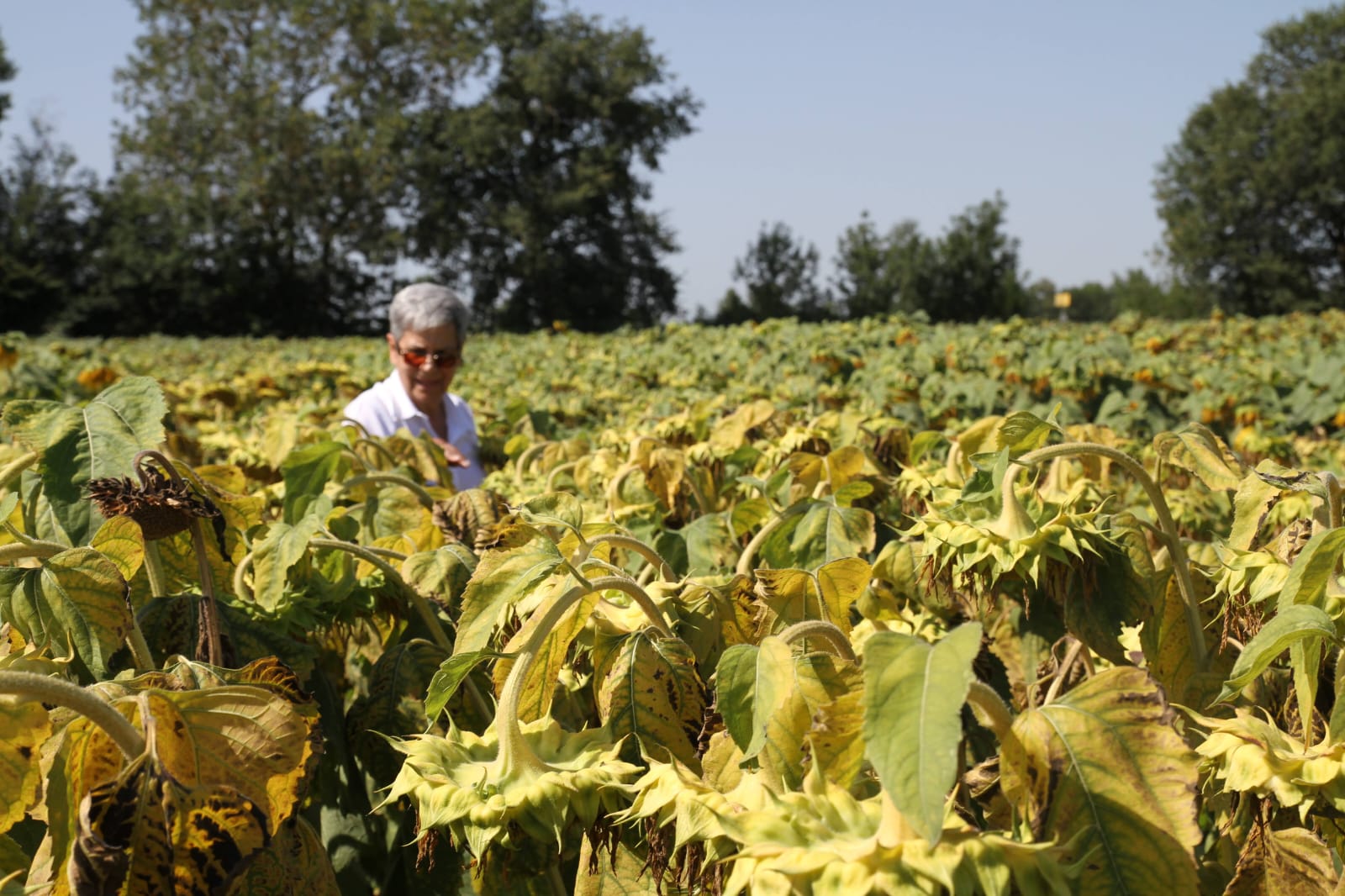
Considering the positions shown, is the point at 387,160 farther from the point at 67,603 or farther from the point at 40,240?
the point at 67,603

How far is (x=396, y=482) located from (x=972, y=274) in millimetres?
35824

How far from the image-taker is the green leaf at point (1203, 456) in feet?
4.20

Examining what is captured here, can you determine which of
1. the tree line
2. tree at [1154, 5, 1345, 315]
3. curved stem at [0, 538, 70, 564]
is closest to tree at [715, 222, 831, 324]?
the tree line

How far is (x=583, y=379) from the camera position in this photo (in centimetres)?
745

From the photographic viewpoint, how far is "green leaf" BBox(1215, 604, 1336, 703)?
Answer: 808 millimetres

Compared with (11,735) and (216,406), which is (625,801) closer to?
(11,735)

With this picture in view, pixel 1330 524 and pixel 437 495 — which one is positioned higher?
pixel 1330 524

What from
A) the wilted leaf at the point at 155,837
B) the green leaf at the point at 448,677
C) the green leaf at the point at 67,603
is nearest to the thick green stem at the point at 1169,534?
the green leaf at the point at 448,677

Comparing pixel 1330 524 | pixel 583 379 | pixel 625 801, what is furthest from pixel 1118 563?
pixel 583 379

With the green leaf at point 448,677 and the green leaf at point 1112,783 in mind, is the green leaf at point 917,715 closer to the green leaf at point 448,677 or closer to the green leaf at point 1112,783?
the green leaf at point 1112,783

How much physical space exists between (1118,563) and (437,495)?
135cm

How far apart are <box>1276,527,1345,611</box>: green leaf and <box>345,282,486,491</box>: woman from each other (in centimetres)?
335

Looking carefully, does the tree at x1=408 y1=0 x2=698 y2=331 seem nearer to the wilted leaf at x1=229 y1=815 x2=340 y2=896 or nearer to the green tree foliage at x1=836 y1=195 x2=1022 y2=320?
the green tree foliage at x1=836 y1=195 x2=1022 y2=320

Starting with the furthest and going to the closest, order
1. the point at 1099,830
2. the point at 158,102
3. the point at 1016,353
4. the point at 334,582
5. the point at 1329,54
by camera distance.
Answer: the point at 1329,54 < the point at 158,102 < the point at 1016,353 < the point at 334,582 < the point at 1099,830
